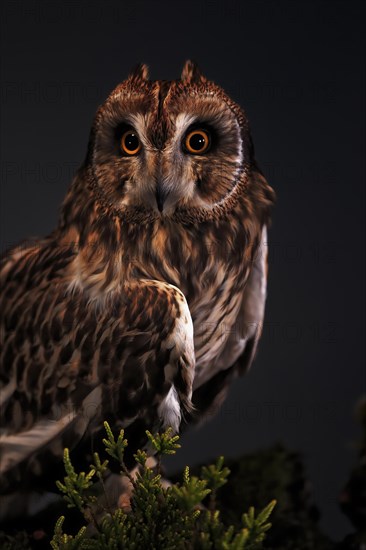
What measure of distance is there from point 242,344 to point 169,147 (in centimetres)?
63

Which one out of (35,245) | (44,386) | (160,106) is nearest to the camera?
(160,106)

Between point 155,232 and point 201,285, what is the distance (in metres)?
0.16

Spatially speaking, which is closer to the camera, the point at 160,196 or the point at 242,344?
the point at 160,196

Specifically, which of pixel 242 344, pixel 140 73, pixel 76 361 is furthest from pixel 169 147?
pixel 242 344

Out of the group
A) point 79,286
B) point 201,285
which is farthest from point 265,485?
point 79,286

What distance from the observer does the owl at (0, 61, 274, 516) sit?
1.33 meters

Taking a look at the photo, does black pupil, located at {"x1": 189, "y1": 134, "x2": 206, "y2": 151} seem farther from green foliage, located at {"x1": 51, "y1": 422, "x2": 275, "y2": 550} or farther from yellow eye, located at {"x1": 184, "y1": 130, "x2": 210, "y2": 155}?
green foliage, located at {"x1": 51, "y1": 422, "x2": 275, "y2": 550}

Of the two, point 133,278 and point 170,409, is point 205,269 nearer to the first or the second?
point 133,278

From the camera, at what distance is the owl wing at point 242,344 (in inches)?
65.5

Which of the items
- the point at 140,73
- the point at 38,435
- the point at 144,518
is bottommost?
the point at 38,435

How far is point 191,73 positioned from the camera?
1404 mm

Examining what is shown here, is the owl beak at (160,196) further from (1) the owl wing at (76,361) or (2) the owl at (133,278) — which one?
(1) the owl wing at (76,361)

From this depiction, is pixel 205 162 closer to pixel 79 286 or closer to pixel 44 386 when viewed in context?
pixel 79 286

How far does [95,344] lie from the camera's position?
1.39 m
